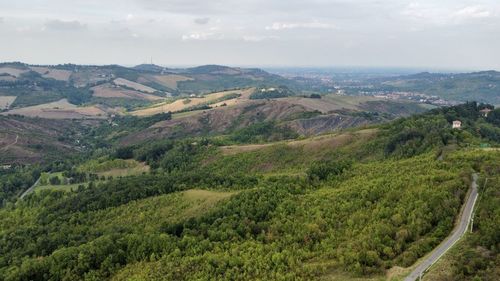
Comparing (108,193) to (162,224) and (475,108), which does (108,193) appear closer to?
(162,224)

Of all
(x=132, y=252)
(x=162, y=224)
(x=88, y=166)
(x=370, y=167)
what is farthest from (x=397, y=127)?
(x=88, y=166)

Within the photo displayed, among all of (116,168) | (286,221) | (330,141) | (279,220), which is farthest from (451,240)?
(116,168)

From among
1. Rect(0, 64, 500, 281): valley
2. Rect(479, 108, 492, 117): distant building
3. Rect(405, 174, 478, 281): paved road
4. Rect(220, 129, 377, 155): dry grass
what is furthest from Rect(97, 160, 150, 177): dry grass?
Rect(479, 108, 492, 117): distant building

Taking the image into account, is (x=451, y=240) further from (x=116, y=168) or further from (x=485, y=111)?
(x=116, y=168)

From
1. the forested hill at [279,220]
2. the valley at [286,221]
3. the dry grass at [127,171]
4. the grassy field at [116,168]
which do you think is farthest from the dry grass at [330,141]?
the grassy field at [116,168]

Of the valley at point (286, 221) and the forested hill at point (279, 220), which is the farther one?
the forested hill at point (279, 220)

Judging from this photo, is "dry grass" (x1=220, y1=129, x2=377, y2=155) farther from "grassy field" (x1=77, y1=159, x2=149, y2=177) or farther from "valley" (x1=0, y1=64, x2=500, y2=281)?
"grassy field" (x1=77, y1=159, x2=149, y2=177)

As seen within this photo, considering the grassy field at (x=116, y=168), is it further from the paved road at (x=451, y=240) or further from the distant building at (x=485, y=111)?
the distant building at (x=485, y=111)
